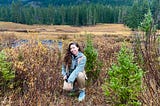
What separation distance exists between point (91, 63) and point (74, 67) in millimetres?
1473

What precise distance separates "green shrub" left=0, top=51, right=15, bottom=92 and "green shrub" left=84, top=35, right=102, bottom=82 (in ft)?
7.75

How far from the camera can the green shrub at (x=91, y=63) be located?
10673mm

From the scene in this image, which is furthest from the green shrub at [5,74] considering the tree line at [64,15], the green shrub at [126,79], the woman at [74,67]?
the tree line at [64,15]

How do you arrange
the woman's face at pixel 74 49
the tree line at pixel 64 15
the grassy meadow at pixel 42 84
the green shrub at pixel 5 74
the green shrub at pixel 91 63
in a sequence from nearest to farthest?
the grassy meadow at pixel 42 84 → the green shrub at pixel 5 74 → the woman's face at pixel 74 49 → the green shrub at pixel 91 63 → the tree line at pixel 64 15

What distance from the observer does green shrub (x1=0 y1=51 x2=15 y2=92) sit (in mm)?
8859

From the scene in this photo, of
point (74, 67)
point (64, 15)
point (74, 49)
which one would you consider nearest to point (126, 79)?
point (74, 49)

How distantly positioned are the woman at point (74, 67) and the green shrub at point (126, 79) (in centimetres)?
227

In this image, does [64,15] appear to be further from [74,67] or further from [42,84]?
[42,84]

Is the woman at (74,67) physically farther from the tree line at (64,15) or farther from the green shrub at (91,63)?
the tree line at (64,15)

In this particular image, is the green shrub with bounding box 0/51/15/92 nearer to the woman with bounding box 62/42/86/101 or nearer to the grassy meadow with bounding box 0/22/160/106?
the grassy meadow with bounding box 0/22/160/106

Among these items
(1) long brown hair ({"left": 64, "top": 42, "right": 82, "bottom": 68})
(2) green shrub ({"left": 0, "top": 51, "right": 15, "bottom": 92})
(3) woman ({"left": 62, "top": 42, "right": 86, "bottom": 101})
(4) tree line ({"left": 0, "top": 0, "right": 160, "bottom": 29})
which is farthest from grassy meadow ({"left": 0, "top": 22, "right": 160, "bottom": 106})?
(4) tree line ({"left": 0, "top": 0, "right": 160, "bottom": 29})

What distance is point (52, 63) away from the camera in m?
11.6

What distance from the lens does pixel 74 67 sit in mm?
9477

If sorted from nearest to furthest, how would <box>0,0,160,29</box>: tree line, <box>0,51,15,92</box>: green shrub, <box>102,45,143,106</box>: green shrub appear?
<box>102,45,143,106</box>: green shrub < <box>0,51,15,92</box>: green shrub < <box>0,0,160,29</box>: tree line
